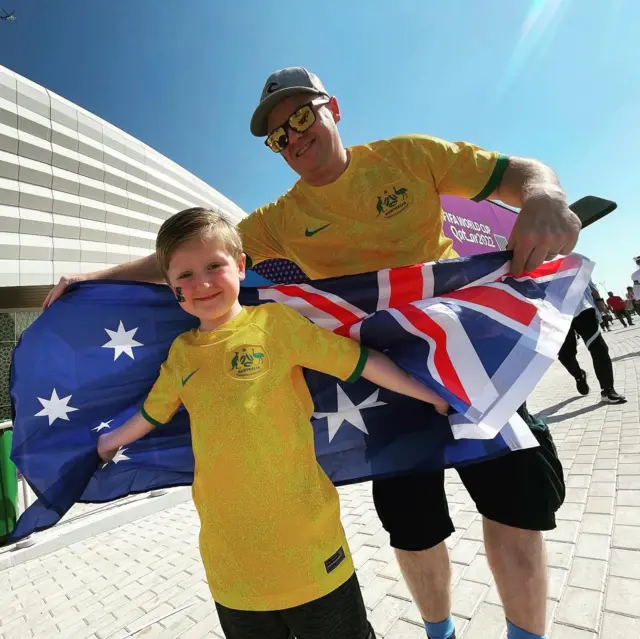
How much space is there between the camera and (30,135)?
14.2 metres

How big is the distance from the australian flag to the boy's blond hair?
1.21 feet

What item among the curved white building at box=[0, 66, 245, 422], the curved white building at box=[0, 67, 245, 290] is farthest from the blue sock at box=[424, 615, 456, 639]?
the curved white building at box=[0, 67, 245, 290]

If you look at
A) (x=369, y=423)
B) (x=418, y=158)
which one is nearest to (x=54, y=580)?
(x=369, y=423)

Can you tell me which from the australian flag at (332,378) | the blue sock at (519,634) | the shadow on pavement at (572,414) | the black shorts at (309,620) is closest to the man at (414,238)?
the blue sock at (519,634)

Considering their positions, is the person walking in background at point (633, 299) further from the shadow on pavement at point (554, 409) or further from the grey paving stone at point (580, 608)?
the grey paving stone at point (580, 608)

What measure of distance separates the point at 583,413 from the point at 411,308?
18.4 ft

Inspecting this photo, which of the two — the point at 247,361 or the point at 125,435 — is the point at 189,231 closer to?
the point at 247,361

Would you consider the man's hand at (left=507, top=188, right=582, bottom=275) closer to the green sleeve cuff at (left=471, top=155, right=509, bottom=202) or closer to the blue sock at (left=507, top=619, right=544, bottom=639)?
the green sleeve cuff at (left=471, top=155, right=509, bottom=202)

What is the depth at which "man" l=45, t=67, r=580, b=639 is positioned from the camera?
1.32m

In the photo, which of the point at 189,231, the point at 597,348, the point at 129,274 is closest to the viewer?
the point at 189,231

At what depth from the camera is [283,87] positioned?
160 centimetres

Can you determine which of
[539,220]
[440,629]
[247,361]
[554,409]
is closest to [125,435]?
[247,361]

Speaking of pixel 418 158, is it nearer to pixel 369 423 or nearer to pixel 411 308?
pixel 411 308

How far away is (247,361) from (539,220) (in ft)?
3.39
